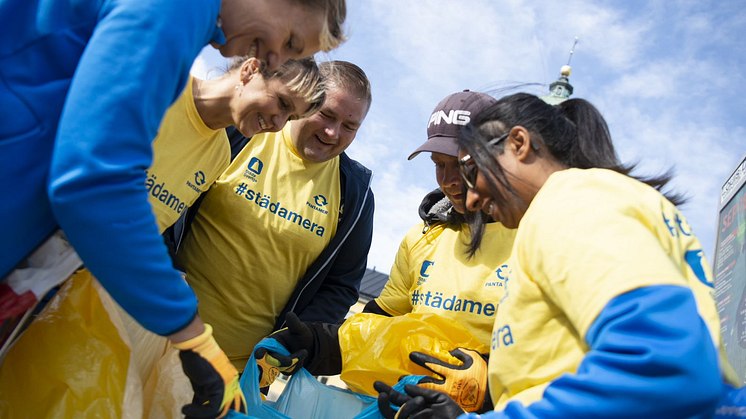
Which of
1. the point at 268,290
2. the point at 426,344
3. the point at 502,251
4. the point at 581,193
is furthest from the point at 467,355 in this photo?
the point at 268,290

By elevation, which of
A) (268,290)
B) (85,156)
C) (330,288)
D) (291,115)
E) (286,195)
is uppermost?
(291,115)

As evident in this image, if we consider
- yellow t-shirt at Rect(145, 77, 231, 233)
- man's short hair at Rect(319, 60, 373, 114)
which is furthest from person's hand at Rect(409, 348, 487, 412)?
man's short hair at Rect(319, 60, 373, 114)

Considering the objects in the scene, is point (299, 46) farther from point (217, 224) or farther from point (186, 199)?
point (217, 224)

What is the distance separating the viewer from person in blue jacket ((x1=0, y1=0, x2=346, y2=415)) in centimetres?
115

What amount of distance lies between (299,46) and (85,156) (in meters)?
0.65

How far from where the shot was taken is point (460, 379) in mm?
1967

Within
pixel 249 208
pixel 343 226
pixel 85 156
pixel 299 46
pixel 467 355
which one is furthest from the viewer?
pixel 343 226

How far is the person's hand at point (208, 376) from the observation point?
1414 millimetres

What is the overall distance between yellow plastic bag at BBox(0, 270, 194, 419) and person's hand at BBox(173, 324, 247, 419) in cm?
31

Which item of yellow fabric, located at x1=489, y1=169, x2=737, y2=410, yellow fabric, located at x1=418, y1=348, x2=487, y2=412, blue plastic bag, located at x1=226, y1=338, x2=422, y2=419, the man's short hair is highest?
the man's short hair

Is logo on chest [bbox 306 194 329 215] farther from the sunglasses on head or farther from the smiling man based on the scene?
the sunglasses on head

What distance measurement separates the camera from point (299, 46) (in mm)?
1553

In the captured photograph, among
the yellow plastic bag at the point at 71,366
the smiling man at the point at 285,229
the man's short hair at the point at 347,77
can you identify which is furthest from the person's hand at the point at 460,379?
the man's short hair at the point at 347,77

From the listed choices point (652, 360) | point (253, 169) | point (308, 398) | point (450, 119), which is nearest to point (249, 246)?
point (253, 169)
